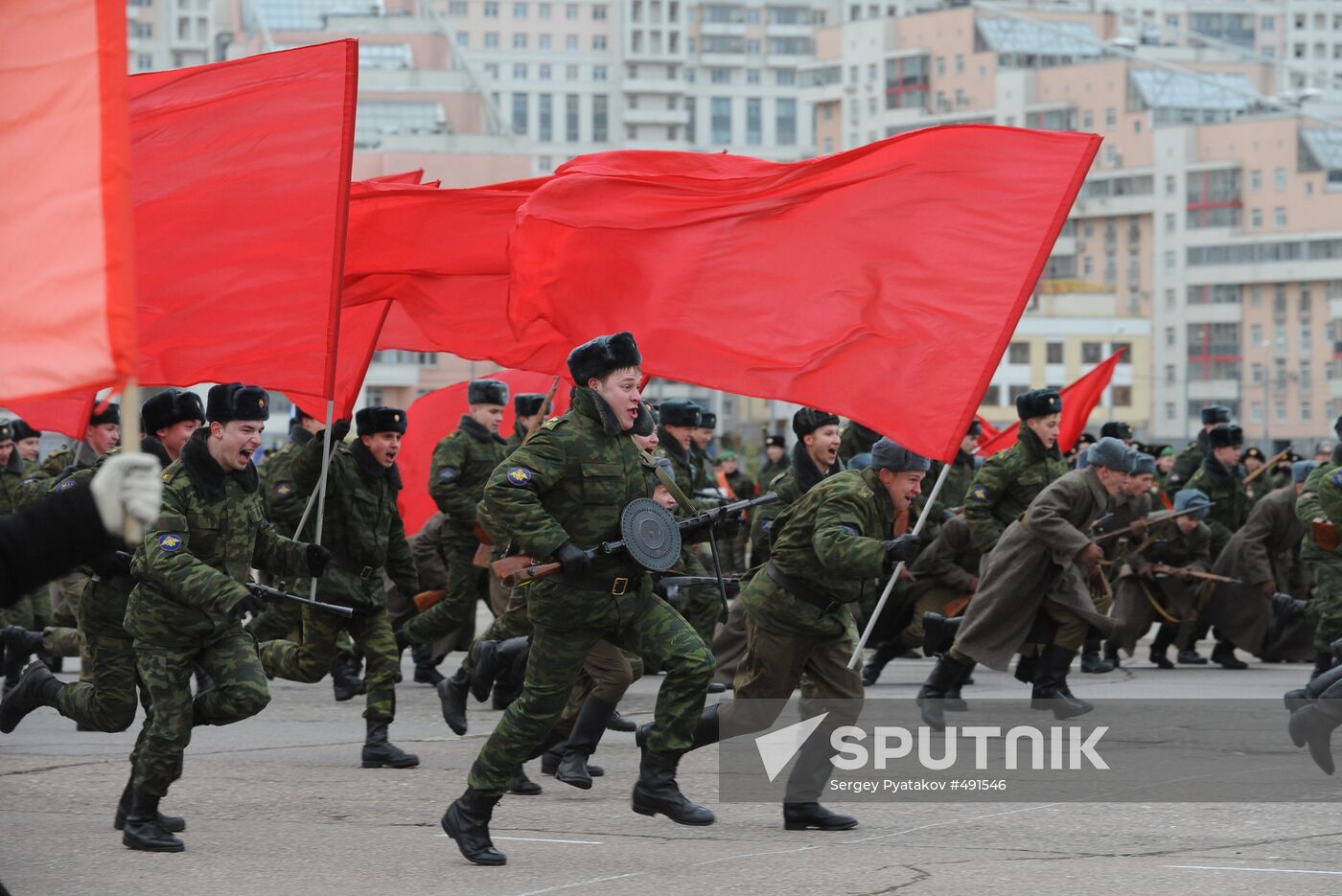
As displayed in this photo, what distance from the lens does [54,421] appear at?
1155 cm

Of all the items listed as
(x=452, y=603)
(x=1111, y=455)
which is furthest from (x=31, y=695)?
(x=1111, y=455)

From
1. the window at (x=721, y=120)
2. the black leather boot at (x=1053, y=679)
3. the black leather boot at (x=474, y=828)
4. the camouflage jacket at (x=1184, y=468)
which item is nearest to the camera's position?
the black leather boot at (x=474, y=828)

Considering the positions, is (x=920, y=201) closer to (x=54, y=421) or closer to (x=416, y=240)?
(x=416, y=240)

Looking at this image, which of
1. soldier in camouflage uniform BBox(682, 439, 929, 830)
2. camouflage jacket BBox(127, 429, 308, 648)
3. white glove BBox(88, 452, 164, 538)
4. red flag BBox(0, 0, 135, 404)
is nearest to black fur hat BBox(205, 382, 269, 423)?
camouflage jacket BBox(127, 429, 308, 648)

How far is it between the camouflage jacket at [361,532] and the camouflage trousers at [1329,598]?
5197 mm

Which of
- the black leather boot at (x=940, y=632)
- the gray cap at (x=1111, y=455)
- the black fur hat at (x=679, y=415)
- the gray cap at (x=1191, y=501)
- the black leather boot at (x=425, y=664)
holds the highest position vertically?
the black fur hat at (x=679, y=415)

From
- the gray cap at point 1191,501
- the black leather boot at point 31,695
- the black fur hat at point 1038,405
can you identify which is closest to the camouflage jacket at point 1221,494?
the gray cap at point 1191,501

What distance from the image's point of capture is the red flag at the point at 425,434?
52.8 ft

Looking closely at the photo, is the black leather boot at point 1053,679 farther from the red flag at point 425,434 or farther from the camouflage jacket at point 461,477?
the red flag at point 425,434

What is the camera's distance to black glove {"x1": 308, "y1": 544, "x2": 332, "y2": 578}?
335 inches

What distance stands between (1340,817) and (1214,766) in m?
1.53

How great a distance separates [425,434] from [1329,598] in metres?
7.00

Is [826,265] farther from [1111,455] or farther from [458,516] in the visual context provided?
[458,516]

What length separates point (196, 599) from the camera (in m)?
7.84
